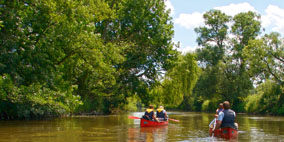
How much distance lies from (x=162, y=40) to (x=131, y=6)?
4.46 meters

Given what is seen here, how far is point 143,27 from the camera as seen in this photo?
34.4 metres

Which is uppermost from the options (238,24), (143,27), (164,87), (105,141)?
(238,24)

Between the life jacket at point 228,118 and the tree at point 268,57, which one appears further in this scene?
the tree at point 268,57

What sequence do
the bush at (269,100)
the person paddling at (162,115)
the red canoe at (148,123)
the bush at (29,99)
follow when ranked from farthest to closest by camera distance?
the bush at (269,100) → the person paddling at (162,115) → the red canoe at (148,123) → the bush at (29,99)

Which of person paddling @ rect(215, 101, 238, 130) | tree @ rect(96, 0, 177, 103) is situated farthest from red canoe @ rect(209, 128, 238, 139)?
tree @ rect(96, 0, 177, 103)

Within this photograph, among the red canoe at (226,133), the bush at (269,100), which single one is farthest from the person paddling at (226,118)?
the bush at (269,100)

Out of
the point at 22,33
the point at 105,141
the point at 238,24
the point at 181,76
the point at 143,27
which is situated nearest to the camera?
the point at 105,141

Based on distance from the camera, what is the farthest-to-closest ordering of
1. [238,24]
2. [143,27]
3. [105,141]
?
[238,24] → [143,27] → [105,141]

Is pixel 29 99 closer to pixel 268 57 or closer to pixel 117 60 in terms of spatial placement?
pixel 117 60

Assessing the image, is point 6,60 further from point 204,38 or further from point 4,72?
point 204,38

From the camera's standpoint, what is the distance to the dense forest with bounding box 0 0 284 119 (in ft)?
68.7

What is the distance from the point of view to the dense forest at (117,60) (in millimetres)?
20953

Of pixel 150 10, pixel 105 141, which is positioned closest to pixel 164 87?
pixel 150 10

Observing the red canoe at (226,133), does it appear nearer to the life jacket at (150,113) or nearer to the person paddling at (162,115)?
the life jacket at (150,113)
